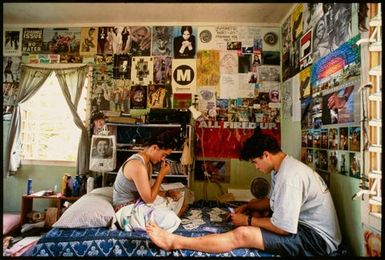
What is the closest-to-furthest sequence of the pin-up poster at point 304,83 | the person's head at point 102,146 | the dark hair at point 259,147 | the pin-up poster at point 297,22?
the dark hair at point 259,147, the pin-up poster at point 304,83, the pin-up poster at point 297,22, the person's head at point 102,146

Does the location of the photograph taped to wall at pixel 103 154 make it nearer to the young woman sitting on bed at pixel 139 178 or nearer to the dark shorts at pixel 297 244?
the young woman sitting on bed at pixel 139 178

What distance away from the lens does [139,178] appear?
6.50 feet

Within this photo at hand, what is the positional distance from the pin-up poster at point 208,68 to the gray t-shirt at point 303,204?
1.81 metres

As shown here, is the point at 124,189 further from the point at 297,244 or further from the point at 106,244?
the point at 297,244

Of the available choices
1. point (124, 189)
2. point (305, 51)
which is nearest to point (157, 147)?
point (124, 189)

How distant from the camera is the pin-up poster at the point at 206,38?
3229 millimetres

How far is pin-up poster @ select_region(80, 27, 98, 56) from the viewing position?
335 centimetres

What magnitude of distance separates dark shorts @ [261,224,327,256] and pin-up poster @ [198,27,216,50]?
247cm

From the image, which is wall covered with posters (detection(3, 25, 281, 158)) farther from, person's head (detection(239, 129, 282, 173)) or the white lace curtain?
person's head (detection(239, 129, 282, 173))

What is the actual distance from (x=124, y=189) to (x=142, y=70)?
1.79 m

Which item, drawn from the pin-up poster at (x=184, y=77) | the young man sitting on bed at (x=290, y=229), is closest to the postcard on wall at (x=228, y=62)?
the pin-up poster at (x=184, y=77)

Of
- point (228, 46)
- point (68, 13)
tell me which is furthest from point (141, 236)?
point (68, 13)

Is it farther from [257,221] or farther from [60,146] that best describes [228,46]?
[60,146]

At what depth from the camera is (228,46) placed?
3213mm
